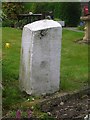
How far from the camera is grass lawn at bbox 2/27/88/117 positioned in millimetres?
5225

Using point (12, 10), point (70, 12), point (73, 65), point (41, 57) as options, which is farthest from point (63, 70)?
point (70, 12)

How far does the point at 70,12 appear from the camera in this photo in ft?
58.5

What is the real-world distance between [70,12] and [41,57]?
12.8m

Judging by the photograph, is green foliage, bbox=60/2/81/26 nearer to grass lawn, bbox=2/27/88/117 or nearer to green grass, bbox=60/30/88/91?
green grass, bbox=60/30/88/91

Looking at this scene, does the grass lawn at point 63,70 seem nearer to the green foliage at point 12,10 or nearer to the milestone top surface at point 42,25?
the milestone top surface at point 42,25

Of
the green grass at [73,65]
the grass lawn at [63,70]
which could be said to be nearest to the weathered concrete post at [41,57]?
the grass lawn at [63,70]

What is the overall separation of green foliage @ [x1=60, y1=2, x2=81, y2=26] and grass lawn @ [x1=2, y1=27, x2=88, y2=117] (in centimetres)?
649

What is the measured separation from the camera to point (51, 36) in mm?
5262

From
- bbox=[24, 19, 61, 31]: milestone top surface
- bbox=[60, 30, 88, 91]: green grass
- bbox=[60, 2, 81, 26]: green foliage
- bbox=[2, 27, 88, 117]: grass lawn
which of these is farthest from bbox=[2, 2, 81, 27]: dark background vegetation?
bbox=[24, 19, 61, 31]: milestone top surface

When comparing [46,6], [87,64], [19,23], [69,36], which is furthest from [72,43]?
[46,6]

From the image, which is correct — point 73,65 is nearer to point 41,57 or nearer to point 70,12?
point 41,57

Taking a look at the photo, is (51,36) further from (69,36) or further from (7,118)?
(69,36)

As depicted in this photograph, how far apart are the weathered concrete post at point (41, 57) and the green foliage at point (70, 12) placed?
1237 cm

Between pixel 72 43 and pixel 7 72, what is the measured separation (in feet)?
17.3
